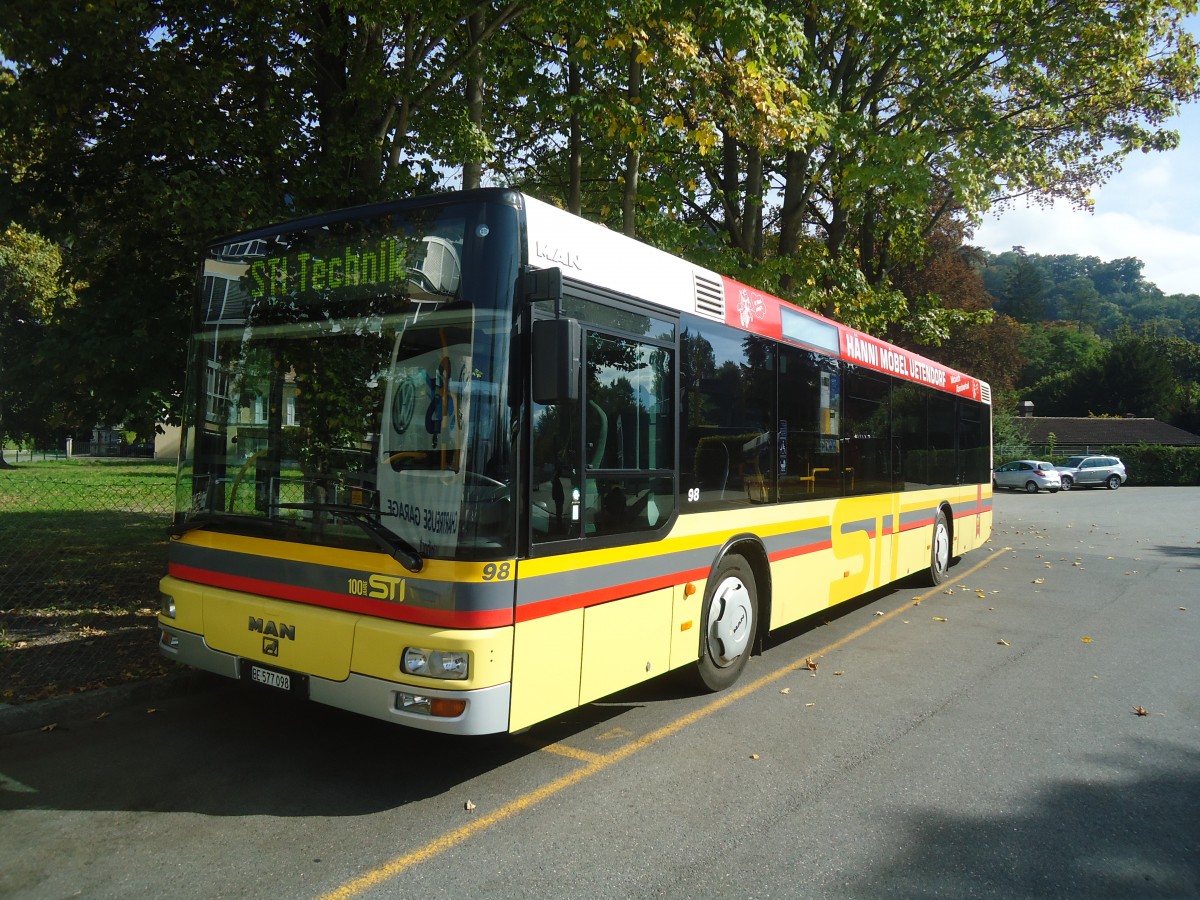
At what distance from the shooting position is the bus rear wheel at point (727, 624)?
6078mm

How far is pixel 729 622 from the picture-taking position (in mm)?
6289

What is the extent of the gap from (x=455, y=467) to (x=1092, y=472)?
48168mm

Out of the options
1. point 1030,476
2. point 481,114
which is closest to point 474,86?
point 481,114

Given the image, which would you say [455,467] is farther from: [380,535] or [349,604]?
[349,604]

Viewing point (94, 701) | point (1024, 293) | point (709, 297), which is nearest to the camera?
point (94, 701)

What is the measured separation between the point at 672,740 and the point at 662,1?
24.7ft

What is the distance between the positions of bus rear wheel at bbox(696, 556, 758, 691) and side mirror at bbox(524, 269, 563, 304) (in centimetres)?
260

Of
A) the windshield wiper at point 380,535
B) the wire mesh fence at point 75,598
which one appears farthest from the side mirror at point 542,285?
the wire mesh fence at point 75,598

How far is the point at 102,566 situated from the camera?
10516mm

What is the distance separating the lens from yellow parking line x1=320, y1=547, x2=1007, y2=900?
3510 mm

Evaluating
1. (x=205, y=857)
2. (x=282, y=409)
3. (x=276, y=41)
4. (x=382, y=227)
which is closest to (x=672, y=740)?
(x=205, y=857)

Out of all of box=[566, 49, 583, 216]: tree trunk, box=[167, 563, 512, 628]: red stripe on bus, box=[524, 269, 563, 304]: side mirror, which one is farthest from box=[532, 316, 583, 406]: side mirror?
box=[566, 49, 583, 216]: tree trunk

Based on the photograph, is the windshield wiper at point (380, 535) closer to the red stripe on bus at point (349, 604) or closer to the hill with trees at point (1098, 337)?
the red stripe on bus at point (349, 604)

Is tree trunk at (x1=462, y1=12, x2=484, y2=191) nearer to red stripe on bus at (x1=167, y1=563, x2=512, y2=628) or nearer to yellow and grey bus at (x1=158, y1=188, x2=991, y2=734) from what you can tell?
yellow and grey bus at (x1=158, y1=188, x2=991, y2=734)
